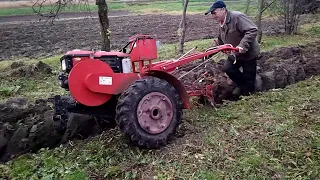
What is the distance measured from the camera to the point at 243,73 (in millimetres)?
6699

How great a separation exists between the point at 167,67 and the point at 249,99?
6.29ft

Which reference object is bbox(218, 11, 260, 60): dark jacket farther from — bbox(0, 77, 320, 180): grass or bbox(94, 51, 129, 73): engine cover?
bbox(94, 51, 129, 73): engine cover

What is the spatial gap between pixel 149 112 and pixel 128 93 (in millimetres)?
323

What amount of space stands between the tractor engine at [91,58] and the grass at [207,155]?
0.80m

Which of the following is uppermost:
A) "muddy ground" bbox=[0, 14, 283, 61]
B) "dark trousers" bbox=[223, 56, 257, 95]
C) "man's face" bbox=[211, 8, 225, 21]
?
"man's face" bbox=[211, 8, 225, 21]

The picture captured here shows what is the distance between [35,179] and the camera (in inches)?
162

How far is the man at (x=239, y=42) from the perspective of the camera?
5.94m

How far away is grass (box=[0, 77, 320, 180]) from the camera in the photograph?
412 centimetres

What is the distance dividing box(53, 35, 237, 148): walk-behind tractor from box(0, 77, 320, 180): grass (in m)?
0.27

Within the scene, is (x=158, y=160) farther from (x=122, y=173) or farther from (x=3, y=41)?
(x=3, y=41)

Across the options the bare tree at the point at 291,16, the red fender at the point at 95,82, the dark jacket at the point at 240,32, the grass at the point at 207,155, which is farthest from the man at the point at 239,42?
the bare tree at the point at 291,16

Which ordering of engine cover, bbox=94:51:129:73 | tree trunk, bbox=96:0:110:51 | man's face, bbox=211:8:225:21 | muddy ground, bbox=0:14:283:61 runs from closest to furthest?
engine cover, bbox=94:51:129:73 → man's face, bbox=211:8:225:21 → tree trunk, bbox=96:0:110:51 → muddy ground, bbox=0:14:283:61

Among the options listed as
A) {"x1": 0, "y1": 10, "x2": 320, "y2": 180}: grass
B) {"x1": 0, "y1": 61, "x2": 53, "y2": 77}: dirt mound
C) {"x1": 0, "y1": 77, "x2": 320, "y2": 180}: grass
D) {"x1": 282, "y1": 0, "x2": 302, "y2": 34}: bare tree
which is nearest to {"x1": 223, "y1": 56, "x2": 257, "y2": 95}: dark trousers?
{"x1": 0, "y1": 10, "x2": 320, "y2": 180}: grass

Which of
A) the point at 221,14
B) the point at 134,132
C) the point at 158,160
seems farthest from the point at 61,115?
the point at 221,14
